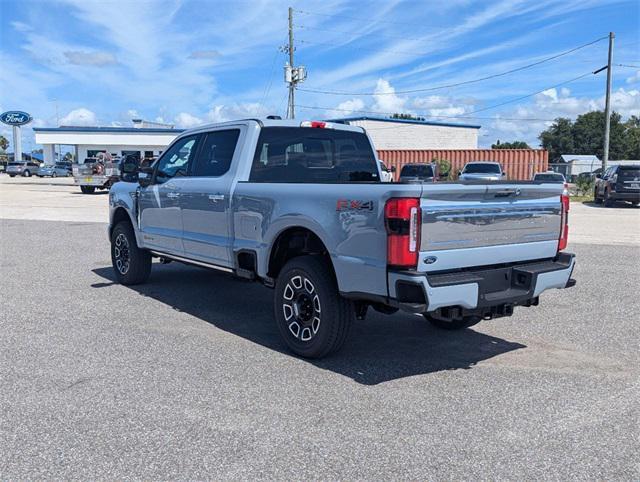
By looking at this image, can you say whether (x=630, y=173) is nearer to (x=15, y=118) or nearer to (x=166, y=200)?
(x=166, y=200)

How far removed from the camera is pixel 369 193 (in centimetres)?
442

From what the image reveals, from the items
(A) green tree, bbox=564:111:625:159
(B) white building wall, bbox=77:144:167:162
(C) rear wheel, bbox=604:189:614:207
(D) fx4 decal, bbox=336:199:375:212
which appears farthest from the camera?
A: (A) green tree, bbox=564:111:625:159

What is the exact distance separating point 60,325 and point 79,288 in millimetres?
1948

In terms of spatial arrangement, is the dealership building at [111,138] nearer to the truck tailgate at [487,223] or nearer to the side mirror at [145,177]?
the side mirror at [145,177]

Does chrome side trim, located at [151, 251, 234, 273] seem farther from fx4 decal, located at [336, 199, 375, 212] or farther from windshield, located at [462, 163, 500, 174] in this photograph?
windshield, located at [462, 163, 500, 174]

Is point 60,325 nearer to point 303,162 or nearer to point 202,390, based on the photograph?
point 202,390

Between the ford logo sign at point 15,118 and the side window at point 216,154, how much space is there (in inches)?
2826

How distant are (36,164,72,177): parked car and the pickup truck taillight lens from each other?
63.7 meters

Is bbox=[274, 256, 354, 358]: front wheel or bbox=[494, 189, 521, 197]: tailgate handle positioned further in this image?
bbox=[274, 256, 354, 358]: front wheel

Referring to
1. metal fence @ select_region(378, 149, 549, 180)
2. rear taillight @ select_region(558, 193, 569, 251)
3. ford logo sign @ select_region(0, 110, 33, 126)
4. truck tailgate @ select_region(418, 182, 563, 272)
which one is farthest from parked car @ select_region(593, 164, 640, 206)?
ford logo sign @ select_region(0, 110, 33, 126)

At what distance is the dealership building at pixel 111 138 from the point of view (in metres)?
64.0

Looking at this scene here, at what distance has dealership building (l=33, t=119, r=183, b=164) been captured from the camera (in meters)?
64.0

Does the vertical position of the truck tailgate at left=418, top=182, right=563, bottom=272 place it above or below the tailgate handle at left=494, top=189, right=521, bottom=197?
below

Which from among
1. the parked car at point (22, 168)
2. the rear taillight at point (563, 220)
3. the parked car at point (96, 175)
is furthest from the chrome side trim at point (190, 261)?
the parked car at point (22, 168)
